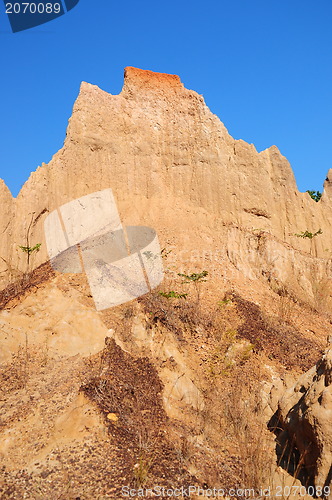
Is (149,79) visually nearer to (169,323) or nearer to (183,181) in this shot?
(183,181)

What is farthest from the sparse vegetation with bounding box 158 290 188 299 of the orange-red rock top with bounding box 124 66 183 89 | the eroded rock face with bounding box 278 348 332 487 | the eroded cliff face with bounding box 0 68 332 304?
the orange-red rock top with bounding box 124 66 183 89

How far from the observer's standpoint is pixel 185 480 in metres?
5.63

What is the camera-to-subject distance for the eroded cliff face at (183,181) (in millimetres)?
14828

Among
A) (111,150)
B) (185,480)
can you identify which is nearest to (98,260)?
(111,150)

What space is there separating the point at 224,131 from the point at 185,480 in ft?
45.6

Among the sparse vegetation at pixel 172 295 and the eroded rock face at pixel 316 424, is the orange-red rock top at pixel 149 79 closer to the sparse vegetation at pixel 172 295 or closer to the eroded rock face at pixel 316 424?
the sparse vegetation at pixel 172 295

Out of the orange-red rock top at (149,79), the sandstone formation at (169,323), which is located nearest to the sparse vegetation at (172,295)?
the sandstone formation at (169,323)

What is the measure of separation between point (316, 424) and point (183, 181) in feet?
39.2

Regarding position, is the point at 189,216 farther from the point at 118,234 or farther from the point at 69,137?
the point at 69,137

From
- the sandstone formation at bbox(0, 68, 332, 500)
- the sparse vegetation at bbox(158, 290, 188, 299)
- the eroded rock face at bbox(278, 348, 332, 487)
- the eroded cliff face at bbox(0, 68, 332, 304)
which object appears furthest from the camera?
the eroded cliff face at bbox(0, 68, 332, 304)

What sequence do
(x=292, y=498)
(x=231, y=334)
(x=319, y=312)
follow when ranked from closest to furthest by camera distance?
(x=292, y=498)
(x=231, y=334)
(x=319, y=312)

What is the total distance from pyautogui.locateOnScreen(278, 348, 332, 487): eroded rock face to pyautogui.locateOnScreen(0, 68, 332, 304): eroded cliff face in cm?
807

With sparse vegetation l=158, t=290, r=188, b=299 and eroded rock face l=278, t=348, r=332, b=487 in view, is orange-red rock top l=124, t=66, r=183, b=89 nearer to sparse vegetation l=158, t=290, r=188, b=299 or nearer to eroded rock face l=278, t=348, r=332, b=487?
sparse vegetation l=158, t=290, r=188, b=299

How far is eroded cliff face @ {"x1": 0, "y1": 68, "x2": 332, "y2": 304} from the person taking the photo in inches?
584
